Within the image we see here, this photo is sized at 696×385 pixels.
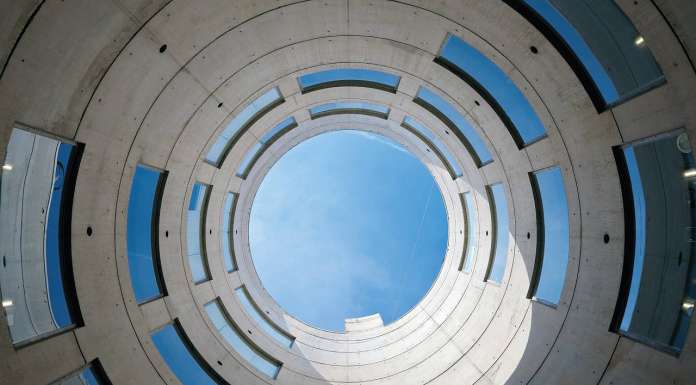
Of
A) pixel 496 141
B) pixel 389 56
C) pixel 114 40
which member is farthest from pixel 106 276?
pixel 496 141

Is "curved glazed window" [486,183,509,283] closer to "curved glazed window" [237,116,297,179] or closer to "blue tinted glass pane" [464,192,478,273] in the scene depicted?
"blue tinted glass pane" [464,192,478,273]

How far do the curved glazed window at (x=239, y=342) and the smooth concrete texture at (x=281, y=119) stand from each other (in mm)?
517

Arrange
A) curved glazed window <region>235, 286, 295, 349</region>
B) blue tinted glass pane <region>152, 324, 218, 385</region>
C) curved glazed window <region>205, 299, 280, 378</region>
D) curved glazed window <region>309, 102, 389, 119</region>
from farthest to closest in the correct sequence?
curved glazed window <region>235, 286, 295, 349</region>
curved glazed window <region>309, 102, 389, 119</region>
curved glazed window <region>205, 299, 280, 378</region>
blue tinted glass pane <region>152, 324, 218, 385</region>

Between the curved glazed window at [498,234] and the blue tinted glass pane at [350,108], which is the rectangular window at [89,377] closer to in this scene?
the blue tinted glass pane at [350,108]

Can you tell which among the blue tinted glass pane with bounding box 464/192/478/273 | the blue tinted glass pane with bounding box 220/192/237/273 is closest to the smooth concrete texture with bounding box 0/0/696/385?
the blue tinted glass pane with bounding box 464/192/478/273

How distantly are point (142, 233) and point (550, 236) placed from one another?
34.9 ft

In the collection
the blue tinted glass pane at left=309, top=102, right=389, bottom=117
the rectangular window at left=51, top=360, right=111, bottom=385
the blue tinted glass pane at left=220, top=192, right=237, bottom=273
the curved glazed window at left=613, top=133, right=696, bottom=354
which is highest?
the blue tinted glass pane at left=309, top=102, right=389, bottom=117

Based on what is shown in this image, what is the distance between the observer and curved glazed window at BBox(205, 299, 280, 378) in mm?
13273

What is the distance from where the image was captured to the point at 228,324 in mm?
14117

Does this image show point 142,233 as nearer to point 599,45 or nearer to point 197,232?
point 197,232

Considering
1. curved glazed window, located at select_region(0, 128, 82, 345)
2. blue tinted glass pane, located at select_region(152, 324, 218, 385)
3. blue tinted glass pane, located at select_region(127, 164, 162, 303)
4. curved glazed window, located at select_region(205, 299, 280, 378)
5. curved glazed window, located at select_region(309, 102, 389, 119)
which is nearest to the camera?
curved glazed window, located at select_region(0, 128, 82, 345)

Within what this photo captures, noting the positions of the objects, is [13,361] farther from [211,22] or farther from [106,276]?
[211,22]

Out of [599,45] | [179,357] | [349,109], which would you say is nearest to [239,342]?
[179,357]

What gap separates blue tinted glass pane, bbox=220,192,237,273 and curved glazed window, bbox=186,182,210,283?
6.24 ft
